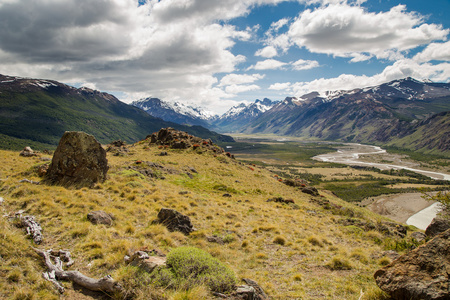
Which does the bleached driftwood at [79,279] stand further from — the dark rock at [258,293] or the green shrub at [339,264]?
the green shrub at [339,264]

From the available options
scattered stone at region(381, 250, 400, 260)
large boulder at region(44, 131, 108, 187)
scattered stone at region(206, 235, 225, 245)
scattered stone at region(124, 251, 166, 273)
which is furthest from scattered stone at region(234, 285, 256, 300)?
large boulder at region(44, 131, 108, 187)

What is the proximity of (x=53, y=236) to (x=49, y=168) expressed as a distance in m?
11.7

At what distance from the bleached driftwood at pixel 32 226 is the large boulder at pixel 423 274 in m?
14.4

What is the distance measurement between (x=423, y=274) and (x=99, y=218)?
15.3m

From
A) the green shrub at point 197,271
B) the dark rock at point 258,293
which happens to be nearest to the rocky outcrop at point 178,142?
the green shrub at point 197,271

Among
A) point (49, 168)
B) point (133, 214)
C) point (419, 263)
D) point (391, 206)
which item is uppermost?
point (49, 168)

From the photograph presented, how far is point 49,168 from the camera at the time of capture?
63.2 feet

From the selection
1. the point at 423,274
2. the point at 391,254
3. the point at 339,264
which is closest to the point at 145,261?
the point at 423,274

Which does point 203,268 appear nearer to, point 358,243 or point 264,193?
point 358,243

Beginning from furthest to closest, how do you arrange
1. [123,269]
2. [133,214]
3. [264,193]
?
[264,193] → [133,214] → [123,269]

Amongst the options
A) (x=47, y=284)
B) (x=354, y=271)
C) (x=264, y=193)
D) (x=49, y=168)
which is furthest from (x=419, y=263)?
(x=264, y=193)

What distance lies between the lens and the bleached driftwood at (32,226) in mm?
9695

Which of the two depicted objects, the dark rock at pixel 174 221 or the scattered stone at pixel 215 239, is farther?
the dark rock at pixel 174 221

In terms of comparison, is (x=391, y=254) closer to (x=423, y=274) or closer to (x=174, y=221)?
(x=423, y=274)
